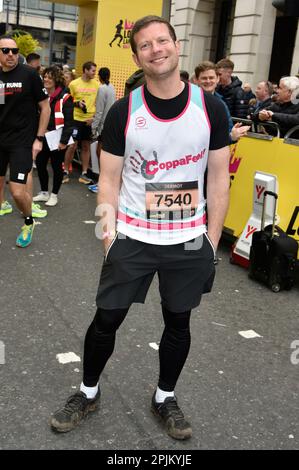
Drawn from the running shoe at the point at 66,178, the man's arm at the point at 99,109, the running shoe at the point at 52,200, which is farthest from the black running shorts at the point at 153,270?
the running shoe at the point at 66,178

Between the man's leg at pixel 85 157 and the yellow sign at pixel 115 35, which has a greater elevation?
the yellow sign at pixel 115 35

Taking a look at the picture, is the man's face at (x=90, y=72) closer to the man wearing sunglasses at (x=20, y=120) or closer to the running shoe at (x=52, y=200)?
the running shoe at (x=52, y=200)

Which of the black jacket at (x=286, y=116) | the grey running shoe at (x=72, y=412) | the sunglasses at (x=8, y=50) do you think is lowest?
the grey running shoe at (x=72, y=412)

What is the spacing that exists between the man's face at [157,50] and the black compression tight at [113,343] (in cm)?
113

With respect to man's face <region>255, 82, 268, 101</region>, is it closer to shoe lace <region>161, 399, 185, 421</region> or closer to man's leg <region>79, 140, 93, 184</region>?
man's leg <region>79, 140, 93, 184</region>

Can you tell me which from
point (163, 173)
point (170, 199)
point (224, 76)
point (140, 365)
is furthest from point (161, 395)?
point (224, 76)

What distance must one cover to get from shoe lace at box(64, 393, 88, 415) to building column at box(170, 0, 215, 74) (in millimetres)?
18877

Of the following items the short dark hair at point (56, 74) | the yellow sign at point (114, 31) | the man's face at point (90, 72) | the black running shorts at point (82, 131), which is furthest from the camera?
the yellow sign at point (114, 31)

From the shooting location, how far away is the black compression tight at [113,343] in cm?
255

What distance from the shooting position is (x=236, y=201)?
6.04m

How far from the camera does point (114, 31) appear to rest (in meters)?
11.1

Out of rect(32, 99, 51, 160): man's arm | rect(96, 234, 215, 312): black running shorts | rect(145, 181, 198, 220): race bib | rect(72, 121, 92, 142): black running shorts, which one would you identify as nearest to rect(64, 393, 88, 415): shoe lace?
rect(96, 234, 215, 312): black running shorts
